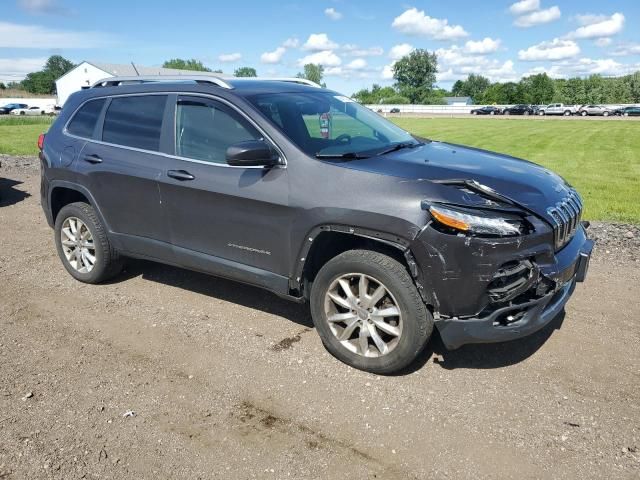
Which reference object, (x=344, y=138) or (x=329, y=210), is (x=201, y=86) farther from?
(x=329, y=210)

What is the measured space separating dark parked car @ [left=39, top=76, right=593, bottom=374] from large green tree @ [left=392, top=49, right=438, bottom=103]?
128021 millimetres

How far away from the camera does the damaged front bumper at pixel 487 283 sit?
323cm

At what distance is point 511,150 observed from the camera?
20.1 meters

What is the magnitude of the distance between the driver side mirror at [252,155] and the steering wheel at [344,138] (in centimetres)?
63

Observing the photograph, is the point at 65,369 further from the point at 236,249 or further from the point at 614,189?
the point at 614,189

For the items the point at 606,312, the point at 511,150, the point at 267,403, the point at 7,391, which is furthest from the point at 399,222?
the point at 511,150

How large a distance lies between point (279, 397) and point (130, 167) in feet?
8.09

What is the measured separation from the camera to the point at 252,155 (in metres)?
3.77

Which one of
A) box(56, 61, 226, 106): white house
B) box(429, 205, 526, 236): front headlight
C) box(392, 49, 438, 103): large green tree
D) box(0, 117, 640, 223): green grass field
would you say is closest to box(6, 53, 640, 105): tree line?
box(392, 49, 438, 103): large green tree

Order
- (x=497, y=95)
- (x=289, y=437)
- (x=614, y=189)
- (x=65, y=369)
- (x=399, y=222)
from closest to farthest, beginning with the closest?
1. (x=289, y=437)
2. (x=399, y=222)
3. (x=65, y=369)
4. (x=614, y=189)
5. (x=497, y=95)

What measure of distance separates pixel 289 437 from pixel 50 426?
1.42m

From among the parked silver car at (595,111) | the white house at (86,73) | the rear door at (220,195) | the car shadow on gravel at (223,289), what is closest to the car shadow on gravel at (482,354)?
A: the car shadow on gravel at (223,289)

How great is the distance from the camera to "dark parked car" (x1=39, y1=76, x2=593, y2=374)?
3322 millimetres

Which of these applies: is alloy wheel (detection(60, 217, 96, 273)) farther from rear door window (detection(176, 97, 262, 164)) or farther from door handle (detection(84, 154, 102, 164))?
rear door window (detection(176, 97, 262, 164))
